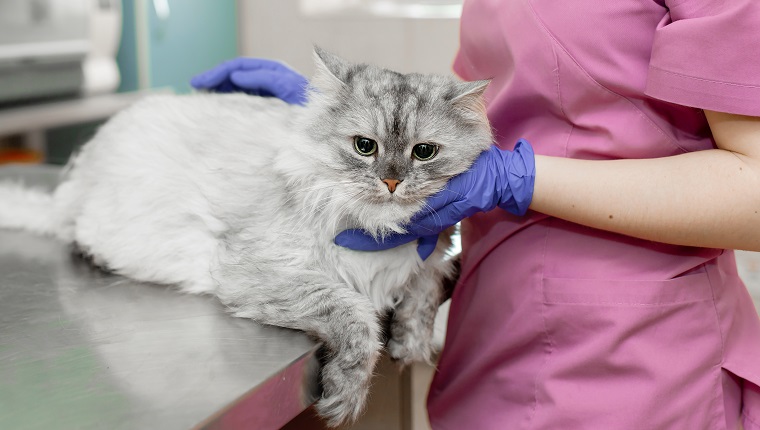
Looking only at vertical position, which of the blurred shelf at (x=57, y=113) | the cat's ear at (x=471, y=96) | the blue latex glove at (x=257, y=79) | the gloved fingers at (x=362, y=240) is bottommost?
the blurred shelf at (x=57, y=113)

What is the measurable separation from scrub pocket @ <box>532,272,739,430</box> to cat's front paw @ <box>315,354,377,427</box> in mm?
400

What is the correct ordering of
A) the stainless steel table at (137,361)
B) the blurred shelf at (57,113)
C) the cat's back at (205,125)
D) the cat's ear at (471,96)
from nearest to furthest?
the stainless steel table at (137,361) → the cat's ear at (471,96) → the cat's back at (205,125) → the blurred shelf at (57,113)

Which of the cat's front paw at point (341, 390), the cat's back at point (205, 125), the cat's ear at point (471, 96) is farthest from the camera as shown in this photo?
the cat's back at point (205, 125)

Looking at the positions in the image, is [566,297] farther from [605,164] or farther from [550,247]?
[605,164]

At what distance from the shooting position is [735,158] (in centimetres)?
119

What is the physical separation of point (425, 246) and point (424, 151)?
0.18 m

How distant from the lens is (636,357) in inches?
51.7

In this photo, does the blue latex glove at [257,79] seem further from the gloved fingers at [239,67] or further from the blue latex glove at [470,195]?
the blue latex glove at [470,195]

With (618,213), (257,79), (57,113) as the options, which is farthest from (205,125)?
(57,113)

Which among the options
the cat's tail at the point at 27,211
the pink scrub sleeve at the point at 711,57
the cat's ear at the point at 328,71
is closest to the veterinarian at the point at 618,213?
the pink scrub sleeve at the point at 711,57

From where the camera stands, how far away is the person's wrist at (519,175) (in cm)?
128

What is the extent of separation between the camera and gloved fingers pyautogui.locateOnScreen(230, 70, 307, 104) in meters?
1.79

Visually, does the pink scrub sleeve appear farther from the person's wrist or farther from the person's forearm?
the person's wrist

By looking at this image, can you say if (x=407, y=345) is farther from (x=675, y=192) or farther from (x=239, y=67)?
(x=239, y=67)
